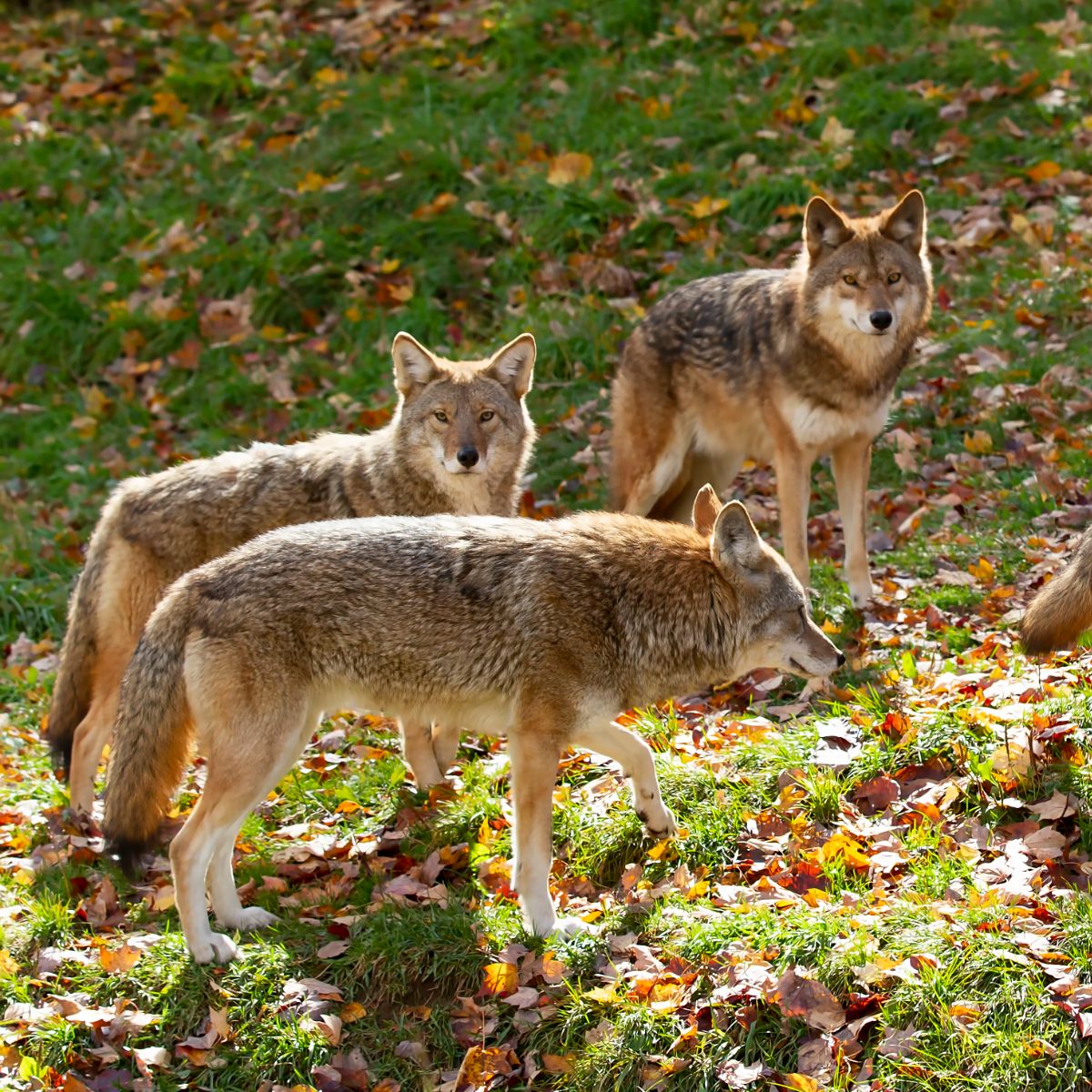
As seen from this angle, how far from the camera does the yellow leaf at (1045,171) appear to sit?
1169 centimetres

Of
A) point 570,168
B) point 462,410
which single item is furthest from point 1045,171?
point 462,410

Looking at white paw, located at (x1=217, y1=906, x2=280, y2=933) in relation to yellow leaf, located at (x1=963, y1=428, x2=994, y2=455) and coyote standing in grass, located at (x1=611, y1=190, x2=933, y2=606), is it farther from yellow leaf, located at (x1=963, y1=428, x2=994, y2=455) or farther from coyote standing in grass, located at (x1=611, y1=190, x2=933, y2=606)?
yellow leaf, located at (x1=963, y1=428, x2=994, y2=455)

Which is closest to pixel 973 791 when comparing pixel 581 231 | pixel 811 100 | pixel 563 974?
pixel 563 974

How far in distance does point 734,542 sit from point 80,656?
383cm

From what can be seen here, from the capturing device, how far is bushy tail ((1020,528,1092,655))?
550cm

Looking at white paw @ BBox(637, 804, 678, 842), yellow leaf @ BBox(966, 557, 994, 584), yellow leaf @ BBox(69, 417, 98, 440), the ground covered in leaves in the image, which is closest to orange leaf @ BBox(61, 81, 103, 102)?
the ground covered in leaves

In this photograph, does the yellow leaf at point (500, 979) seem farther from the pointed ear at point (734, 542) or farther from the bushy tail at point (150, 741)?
the pointed ear at point (734, 542)

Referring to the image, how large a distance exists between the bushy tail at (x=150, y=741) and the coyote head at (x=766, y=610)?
233cm

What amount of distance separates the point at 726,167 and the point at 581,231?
1.64 m

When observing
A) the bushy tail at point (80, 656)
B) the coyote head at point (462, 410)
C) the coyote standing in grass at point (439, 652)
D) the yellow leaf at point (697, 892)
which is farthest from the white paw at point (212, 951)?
the coyote head at point (462, 410)

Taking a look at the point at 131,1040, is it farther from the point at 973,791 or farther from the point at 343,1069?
the point at 973,791

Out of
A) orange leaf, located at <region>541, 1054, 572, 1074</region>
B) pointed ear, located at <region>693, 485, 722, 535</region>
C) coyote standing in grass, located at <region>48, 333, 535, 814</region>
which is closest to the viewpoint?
orange leaf, located at <region>541, 1054, 572, 1074</region>

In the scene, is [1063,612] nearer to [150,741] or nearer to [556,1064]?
[556,1064]

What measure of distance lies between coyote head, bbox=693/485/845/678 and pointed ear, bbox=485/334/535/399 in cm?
230
